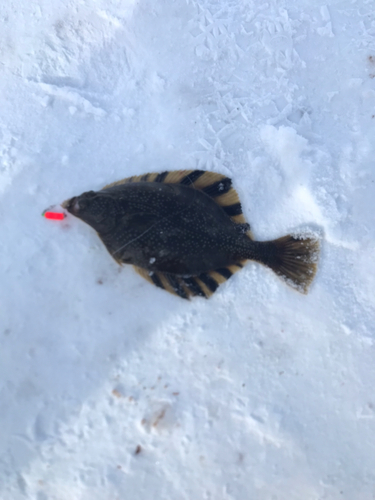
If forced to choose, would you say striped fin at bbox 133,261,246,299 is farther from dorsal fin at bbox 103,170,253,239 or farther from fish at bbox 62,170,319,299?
dorsal fin at bbox 103,170,253,239

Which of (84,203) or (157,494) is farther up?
(84,203)

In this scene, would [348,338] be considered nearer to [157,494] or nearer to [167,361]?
→ [167,361]

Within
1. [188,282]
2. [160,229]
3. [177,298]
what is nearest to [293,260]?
[188,282]

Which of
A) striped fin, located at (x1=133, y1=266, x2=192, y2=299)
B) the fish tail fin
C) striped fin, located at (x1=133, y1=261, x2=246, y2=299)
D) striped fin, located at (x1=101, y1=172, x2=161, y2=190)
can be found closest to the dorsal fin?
striped fin, located at (x1=101, y1=172, x2=161, y2=190)

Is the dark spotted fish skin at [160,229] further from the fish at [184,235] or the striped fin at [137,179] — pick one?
the striped fin at [137,179]

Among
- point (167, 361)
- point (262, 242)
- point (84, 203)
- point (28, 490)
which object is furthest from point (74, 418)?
point (262, 242)

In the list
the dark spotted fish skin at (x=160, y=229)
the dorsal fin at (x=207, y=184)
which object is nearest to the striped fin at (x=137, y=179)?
the dorsal fin at (x=207, y=184)
